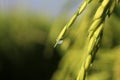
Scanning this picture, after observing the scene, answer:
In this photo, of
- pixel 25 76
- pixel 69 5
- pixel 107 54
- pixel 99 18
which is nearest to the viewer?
pixel 99 18

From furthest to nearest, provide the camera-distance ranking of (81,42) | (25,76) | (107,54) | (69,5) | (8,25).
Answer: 1. (25,76)
2. (8,25)
3. (107,54)
4. (81,42)
5. (69,5)

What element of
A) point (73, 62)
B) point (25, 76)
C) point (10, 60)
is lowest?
point (25, 76)

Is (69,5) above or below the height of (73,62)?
above

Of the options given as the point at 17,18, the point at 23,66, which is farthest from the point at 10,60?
the point at 17,18

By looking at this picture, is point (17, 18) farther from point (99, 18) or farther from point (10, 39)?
point (99, 18)

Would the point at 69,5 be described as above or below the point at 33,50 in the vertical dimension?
above

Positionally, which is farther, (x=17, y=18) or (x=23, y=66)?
(x=23, y=66)

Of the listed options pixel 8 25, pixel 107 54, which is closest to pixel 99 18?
pixel 107 54

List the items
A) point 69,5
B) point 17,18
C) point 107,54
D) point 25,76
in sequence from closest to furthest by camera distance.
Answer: point 69,5
point 107,54
point 17,18
point 25,76

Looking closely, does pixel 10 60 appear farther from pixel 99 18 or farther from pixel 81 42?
pixel 99 18
